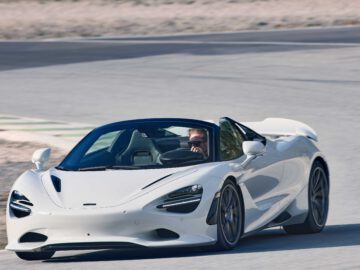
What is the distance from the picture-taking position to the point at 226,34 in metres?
34.7

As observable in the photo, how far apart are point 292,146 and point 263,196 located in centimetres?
95

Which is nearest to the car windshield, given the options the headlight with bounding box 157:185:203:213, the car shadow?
the headlight with bounding box 157:185:203:213

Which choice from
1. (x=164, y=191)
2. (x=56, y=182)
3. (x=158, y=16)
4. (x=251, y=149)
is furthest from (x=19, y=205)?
(x=158, y=16)

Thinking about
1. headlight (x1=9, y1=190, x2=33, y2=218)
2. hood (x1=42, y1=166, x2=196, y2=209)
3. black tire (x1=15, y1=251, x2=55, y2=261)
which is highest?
hood (x1=42, y1=166, x2=196, y2=209)

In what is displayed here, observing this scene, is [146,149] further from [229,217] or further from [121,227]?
[121,227]

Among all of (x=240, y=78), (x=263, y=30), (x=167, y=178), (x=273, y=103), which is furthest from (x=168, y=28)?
(x=167, y=178)

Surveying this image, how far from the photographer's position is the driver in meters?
9.89

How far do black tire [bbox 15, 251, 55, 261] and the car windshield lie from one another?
76 cm

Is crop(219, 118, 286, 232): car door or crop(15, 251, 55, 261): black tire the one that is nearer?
crop(15, 251, 55, 261): black tire

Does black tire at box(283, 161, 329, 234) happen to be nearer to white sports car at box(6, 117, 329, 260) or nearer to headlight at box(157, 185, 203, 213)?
white sports car at box(6, 117, 329, 260)

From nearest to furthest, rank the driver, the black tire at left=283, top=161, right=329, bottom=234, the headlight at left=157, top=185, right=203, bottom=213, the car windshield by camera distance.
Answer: the headlight at left=157, top=185, right=203, bottom=213
the car windshield
the driver
the black tire at left=283, top=161, right=329, bottom=234

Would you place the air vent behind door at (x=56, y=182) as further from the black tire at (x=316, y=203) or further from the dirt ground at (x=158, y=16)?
the dirt ground at (x=158, y=16)

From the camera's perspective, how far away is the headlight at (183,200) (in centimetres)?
897

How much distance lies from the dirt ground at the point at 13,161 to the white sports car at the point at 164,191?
8.93 ft
